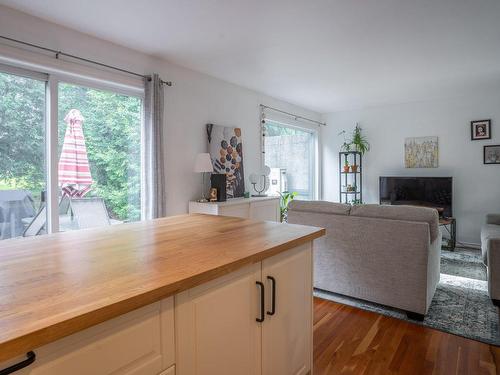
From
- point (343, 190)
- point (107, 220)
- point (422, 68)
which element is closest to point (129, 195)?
point (107, 220)

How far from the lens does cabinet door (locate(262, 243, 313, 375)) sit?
1184 mm

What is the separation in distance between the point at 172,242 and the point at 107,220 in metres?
2.08

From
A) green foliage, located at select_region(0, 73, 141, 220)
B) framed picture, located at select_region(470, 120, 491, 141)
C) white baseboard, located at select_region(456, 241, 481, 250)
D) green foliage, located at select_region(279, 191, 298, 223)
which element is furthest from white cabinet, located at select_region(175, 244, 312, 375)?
framed picture, located at select_region(470, 120, 491, 141)

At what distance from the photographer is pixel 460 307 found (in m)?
2.59

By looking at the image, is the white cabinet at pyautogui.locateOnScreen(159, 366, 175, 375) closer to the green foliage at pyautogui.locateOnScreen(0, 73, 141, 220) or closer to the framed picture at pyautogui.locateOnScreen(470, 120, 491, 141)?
the green foliage at pyautogui.locateOnScreen(0, 73, 141, 220)

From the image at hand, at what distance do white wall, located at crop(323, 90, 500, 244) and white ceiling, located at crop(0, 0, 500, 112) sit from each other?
814 mm

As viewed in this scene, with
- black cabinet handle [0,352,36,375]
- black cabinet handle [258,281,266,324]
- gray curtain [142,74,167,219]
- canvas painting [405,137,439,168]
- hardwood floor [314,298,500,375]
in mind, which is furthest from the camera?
canvas painting [405,137,439,168]

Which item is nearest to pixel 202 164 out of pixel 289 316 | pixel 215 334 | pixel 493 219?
pixel 289 316

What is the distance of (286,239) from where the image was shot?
1.26 metres

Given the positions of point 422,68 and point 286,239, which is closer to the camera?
point 286,239

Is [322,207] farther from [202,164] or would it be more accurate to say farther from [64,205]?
[64,205]

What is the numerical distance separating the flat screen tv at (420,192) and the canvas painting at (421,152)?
37cm

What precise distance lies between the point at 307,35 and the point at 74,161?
7.50 feet

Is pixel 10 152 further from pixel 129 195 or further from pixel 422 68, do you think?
pixel 422 68
